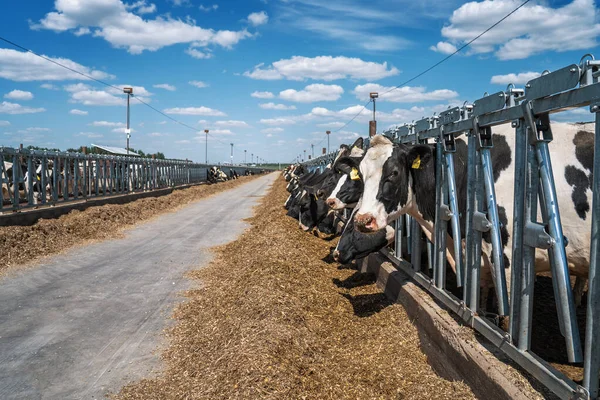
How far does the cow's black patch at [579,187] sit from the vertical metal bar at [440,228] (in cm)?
112

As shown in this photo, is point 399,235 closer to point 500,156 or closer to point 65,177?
point 500,156

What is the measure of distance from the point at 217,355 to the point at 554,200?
3036 mm

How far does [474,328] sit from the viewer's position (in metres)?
3.91

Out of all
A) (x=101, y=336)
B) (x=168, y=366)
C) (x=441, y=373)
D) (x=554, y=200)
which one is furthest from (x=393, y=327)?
(x=101, y=336)

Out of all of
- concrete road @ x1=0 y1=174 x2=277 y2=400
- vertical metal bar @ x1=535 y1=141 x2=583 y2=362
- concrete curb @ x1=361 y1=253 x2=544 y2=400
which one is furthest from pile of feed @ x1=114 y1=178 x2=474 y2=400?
vertical metal bar @ x1=535 y1=141 x2=583 y2=362

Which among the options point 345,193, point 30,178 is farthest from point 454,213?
point 30,178

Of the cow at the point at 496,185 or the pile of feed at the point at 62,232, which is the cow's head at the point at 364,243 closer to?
the cow at the point at 496,185

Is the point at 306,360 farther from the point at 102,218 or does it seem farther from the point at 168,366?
the point at 102,218

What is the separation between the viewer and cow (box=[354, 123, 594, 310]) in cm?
A: 447

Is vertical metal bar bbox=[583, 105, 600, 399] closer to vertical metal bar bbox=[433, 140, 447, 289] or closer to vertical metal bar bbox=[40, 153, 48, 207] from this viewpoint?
vertical metal bar bbox=[433, 140, 447, 289]

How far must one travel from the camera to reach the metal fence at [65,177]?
1255 cm

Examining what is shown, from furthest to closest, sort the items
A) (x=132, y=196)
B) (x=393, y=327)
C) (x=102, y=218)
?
(x=132, y=196) → (x=102, y=218) → (x=393, y=327)

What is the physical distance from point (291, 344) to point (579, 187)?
2.94 meters

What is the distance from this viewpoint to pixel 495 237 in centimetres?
379
